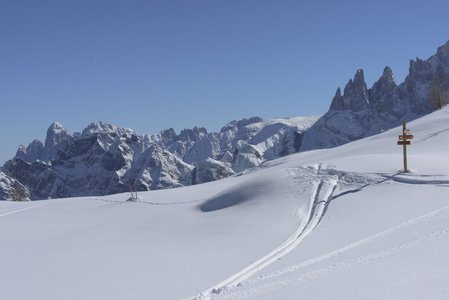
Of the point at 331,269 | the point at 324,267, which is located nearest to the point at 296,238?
the point at 324,267

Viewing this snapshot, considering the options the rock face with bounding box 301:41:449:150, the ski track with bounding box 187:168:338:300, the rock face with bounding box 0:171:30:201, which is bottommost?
the rock face with bounding box 0:171:30:201

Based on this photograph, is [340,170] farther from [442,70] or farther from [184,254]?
[442,70]

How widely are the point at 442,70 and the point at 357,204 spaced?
7644 inches

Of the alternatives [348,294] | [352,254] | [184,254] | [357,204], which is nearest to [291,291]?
[348,294]

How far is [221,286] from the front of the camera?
827 centimetres

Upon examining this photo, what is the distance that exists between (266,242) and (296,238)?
1.04m

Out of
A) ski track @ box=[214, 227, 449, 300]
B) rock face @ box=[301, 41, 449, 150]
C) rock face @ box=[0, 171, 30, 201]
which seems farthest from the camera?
rock face @ box=[301, 41, 449, 150]

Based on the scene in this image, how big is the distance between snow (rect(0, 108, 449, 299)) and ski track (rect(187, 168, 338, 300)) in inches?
1.5

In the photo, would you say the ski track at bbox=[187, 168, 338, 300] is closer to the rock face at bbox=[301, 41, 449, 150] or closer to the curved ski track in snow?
the curved ski track in snow

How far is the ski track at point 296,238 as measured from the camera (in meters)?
8.19

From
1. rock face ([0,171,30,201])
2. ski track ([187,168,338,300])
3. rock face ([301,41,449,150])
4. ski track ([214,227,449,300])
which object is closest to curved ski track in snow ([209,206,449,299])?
ski track ([214,227,449,300])

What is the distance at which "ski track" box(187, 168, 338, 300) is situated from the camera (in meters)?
8.19

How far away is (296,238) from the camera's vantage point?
11273 millimetres

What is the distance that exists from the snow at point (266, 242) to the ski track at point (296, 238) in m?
0.04
